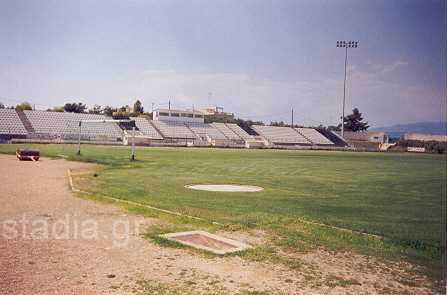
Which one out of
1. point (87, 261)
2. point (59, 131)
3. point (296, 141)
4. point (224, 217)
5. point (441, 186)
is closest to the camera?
point (87, 261)

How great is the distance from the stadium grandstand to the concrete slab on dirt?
124ft

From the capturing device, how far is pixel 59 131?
6419 cm

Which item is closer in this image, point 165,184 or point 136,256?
point 136,256

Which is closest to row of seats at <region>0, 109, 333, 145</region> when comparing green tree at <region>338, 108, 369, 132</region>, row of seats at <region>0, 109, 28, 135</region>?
row of seats at <region>0, 109, 28, 135</region>

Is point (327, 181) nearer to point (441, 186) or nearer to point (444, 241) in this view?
point (441, 186)

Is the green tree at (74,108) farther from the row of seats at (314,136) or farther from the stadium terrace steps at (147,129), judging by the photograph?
the row of seats at (314,136)

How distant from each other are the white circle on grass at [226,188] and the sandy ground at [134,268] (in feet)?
22.8

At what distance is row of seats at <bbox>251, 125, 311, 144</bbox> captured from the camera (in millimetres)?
87250

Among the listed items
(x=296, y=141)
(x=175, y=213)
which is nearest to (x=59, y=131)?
(x=296, y=141)

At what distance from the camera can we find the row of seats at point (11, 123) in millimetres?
58625

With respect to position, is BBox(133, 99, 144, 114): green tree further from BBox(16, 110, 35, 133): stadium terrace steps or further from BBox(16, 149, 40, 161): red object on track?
BBox(16, 149, 40, 161): red object on track

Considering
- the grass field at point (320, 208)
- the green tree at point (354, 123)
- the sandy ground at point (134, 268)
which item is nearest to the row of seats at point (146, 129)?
the green tree at point (354, 123)

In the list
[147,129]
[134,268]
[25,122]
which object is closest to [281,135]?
[147,129]

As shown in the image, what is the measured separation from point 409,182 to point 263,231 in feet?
47.6
